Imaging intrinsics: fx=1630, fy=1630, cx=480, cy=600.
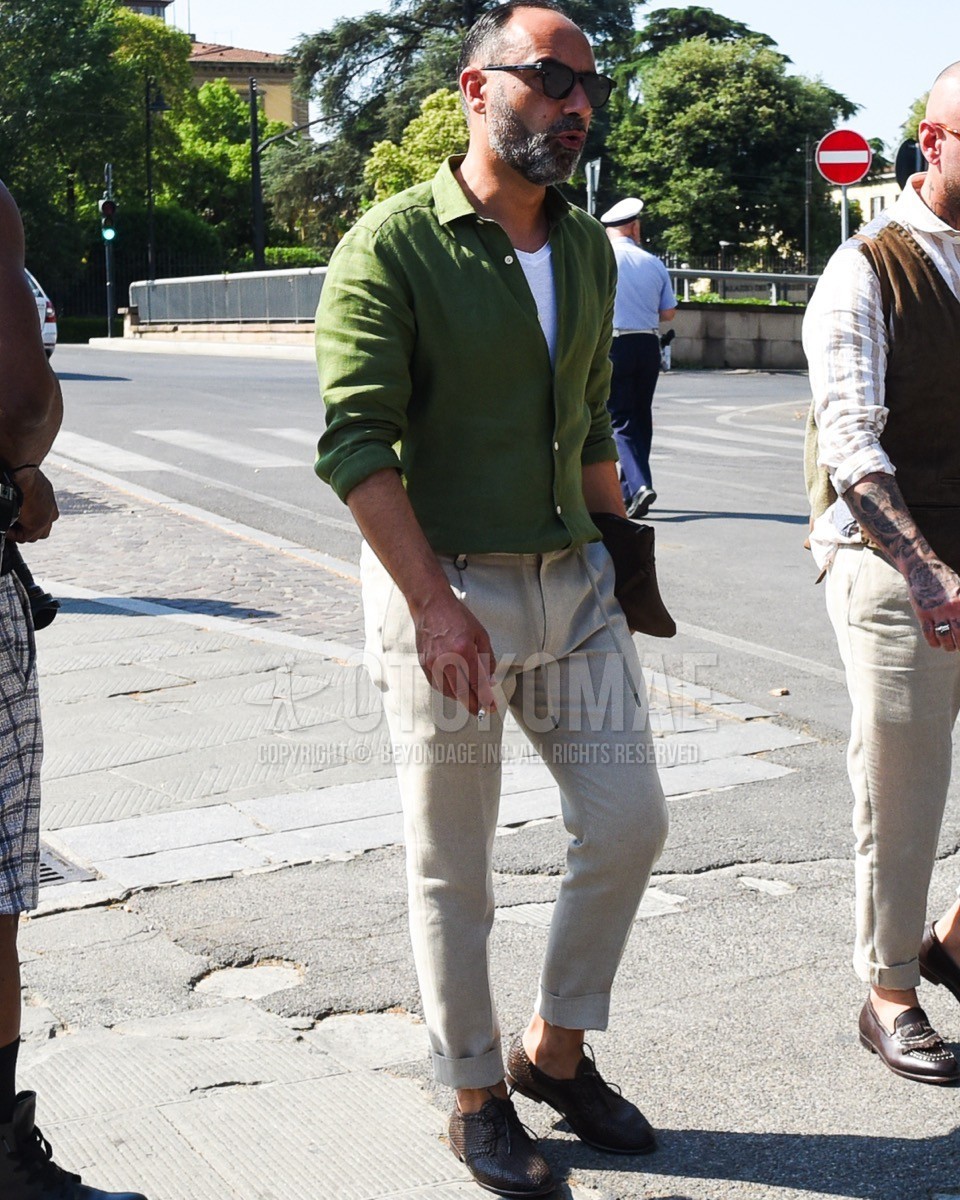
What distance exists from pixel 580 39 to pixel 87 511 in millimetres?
Result: 9259

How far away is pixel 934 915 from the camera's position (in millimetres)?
4168

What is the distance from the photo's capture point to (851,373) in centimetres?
315

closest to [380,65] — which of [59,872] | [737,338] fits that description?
[737,338]

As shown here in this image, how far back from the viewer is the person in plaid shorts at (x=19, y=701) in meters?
2.41

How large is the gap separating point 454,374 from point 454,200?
1.07ft

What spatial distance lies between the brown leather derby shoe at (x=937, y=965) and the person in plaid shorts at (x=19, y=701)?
190 cm

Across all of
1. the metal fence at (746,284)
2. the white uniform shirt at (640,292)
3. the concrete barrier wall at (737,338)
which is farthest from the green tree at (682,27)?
the white uniform shirt at (640,292)

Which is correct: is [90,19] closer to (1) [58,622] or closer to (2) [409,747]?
(1) [58,622]

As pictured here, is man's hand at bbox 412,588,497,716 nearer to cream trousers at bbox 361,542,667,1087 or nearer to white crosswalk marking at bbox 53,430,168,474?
cream trousers at bbox 361,542,667,1087

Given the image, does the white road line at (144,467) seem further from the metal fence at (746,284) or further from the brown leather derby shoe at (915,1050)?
the brown leather derby shoe at (915,1050)

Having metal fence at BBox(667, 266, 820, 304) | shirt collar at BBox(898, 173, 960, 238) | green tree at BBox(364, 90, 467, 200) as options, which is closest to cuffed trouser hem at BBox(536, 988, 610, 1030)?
shirt collar at BBox(898, 173, 960, 238)

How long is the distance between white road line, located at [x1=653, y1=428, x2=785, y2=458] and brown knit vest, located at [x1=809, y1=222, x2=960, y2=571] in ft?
38.6

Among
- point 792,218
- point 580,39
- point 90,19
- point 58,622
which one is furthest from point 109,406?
point 90,19

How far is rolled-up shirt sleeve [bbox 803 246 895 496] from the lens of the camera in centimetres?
314
